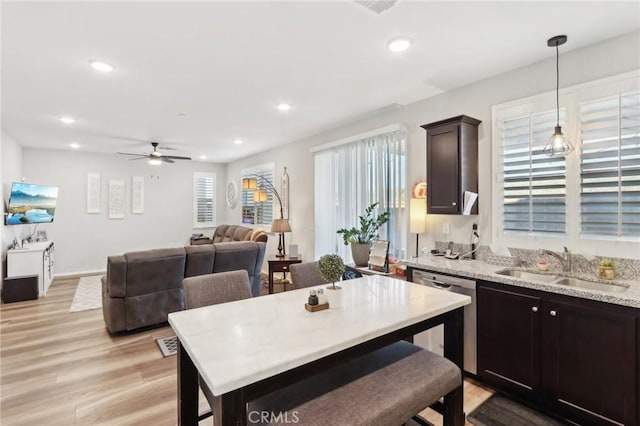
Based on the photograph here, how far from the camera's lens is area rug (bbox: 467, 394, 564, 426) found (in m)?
2.17

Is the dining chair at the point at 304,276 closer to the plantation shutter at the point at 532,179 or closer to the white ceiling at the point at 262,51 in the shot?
the white ceiling at the point at 262,51

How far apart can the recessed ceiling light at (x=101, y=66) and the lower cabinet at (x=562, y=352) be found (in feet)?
12.1

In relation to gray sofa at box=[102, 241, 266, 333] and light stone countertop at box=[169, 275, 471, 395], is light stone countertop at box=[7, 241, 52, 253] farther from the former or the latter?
light stone countertop at box=[169, 275, 471, 395]

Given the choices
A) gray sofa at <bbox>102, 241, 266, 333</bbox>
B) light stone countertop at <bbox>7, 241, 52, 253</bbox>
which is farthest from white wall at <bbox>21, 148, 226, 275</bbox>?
gray sofa at <bbox>102, 241, 266, 333</bbox>

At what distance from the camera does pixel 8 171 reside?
5285 mm

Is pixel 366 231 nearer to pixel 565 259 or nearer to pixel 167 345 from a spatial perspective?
pixel 565 259

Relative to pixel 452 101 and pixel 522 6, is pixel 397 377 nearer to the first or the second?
pixel 522 6

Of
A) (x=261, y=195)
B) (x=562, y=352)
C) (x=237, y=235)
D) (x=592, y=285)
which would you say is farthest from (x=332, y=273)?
(x=237, y=235)

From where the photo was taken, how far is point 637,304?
5.93 ft

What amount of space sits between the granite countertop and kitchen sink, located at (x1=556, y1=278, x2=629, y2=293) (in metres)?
0.03

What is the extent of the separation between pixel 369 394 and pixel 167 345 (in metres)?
2.83

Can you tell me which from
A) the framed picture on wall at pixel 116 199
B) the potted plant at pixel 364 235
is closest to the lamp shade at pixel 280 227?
the potted plant at pixel 364 235

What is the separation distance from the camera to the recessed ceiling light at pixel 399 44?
2.32 metres

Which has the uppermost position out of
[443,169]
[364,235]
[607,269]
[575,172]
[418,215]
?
[443,169]
